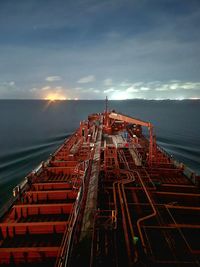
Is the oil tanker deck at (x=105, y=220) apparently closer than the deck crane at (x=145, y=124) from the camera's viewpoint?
Yes

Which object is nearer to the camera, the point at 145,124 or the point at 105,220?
the point at 105,220

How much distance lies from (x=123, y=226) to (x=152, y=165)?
1137 centimetres

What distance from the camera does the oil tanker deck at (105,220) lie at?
Result: 28.0 ft

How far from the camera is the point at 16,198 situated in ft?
49.9

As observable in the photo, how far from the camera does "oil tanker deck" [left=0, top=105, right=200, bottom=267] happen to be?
28.0 feet

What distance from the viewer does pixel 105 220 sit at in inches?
416

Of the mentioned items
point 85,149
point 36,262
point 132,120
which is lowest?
point 36,262

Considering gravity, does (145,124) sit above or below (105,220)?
above

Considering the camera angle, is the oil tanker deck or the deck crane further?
the deck crane

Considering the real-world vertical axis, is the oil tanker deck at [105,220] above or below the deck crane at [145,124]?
below

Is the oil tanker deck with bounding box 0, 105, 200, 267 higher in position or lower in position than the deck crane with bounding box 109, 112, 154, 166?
lower

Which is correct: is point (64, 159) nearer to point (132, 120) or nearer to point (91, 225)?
point (132, 120)

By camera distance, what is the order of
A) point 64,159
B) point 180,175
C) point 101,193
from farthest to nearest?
1. point 64,159
2. point 180,175
3. point 101,193

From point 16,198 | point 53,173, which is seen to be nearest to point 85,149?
point 53,173
